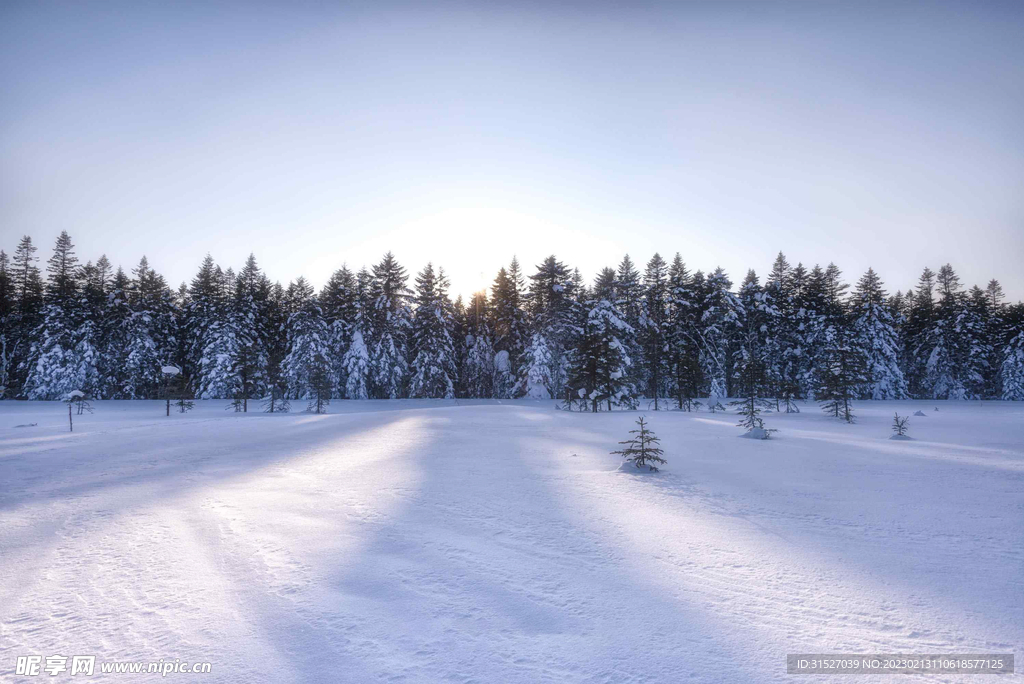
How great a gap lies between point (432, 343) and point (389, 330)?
4.29 m

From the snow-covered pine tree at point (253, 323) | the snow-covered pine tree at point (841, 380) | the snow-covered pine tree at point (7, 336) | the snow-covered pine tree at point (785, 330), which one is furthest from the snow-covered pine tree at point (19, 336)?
the snow-covered pine tree at point (785, 330)

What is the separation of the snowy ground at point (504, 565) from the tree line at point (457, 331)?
27.1 meters

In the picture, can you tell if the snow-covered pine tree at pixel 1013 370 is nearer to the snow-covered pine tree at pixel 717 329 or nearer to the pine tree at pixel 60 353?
the snow-covered pine tree at pixel 717 329

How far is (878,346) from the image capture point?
4178cm

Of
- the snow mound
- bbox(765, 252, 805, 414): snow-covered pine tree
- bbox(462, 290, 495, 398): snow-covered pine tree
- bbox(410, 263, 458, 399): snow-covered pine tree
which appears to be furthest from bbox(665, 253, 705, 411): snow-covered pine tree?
the snow mound

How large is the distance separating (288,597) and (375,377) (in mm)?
39363

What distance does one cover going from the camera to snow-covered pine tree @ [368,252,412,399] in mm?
42031

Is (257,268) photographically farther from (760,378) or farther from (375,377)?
(760,378)

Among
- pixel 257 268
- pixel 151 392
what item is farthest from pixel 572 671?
pixel 257 268

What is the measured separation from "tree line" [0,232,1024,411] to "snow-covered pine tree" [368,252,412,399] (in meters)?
0.15

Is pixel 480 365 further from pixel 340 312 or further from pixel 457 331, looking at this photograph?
pixel 340 312

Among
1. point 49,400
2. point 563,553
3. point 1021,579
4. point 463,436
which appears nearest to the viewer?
point 1021,579

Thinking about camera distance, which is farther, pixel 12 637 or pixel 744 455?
pixel 744 455

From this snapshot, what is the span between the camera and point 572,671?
9.96ft
